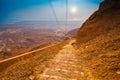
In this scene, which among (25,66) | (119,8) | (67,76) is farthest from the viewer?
(119,8)

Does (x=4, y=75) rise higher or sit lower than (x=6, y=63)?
lower

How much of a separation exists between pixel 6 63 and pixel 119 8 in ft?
47.5

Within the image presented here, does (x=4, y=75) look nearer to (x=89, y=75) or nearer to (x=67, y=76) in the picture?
(x=67, y=76)

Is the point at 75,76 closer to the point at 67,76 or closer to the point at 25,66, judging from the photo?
the point at 67,76

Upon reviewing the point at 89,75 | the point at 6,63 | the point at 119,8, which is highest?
the point at 119,8

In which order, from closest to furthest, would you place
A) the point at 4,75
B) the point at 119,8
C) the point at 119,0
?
the point at 4,75 < the point at 119,8 < the point at 119,0

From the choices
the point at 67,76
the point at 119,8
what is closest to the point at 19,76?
the point at 67,76

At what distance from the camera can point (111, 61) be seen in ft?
15.4

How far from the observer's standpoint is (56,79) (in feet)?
12.2

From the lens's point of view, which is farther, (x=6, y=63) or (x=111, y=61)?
(x=111, y=61)

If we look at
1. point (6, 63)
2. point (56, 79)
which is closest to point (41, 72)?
point (56, 79)

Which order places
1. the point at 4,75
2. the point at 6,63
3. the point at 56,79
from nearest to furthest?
1. the point at 6,63
2. the point at 4,75
3. the point at 56,79

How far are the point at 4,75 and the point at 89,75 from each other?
292cm

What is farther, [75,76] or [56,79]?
[75,76]
